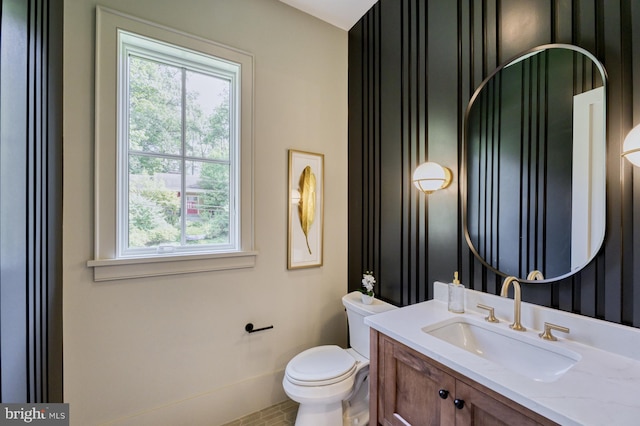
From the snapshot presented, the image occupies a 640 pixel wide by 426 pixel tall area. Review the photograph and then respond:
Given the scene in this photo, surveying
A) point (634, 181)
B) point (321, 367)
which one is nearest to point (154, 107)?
point (321, 367)

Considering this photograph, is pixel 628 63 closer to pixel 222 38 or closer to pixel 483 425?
pixel 483 425

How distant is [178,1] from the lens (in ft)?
5.23

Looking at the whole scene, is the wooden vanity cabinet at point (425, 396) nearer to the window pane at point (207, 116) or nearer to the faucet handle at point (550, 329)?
the faucet handle at point (550, 329)

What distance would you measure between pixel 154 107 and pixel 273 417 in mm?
2122

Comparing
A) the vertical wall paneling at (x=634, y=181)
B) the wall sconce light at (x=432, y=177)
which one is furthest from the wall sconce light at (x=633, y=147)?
the wall sconce light at (x=432, y=177)

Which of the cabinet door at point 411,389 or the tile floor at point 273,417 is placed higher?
the cabinet door at point 411,389

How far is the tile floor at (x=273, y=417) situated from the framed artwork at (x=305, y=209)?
0.96 meters

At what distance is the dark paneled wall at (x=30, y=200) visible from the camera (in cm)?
83

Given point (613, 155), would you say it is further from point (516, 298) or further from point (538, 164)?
point (516, 298)

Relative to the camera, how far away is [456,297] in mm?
1312

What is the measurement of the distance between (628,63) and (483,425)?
1299mm

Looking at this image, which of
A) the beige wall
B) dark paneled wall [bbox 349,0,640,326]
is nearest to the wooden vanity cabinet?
dark paneled wall [bbox 349,0,640,326]

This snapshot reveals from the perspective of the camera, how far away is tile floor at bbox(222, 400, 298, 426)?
169cm

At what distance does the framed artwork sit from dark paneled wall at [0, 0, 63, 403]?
4.09 feet
